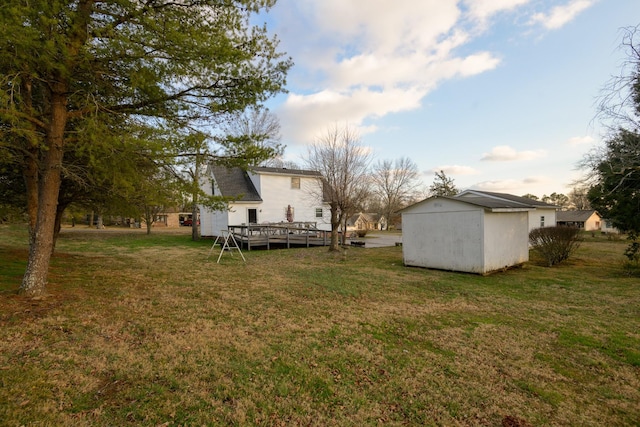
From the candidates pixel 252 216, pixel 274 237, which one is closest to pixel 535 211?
pixel 274 237

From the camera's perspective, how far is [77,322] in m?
Result: 4.55

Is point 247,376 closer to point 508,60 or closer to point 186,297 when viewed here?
point 186,297

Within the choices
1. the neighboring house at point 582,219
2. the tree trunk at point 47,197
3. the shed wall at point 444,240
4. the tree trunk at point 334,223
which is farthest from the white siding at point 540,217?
the neighboring house at point 582,219

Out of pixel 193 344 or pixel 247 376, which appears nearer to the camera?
pixel 247 376

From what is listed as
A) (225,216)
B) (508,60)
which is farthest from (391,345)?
→ (225,216)

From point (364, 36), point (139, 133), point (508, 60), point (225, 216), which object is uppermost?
point (364, 36)

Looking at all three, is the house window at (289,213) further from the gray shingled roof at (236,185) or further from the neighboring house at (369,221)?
the neighboring house at (369,221)

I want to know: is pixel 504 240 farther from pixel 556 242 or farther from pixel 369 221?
pixel 369 221

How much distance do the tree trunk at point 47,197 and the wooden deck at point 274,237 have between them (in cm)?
1076

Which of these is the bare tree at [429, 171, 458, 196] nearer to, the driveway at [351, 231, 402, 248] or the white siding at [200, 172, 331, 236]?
the driveway at [351, 231, 402, 248]

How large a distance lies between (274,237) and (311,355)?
45.0ft

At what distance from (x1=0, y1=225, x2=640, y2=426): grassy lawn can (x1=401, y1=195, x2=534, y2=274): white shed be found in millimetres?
2517

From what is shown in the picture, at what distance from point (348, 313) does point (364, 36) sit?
981 cm

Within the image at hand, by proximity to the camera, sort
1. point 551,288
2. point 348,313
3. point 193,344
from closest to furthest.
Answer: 1. point 193,344
2. point 348,313
3. point 551,288
